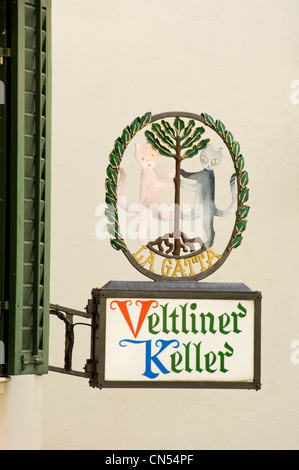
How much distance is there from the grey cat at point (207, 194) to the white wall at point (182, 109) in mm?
2978

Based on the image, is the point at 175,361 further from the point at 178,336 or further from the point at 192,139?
the point at 192,139

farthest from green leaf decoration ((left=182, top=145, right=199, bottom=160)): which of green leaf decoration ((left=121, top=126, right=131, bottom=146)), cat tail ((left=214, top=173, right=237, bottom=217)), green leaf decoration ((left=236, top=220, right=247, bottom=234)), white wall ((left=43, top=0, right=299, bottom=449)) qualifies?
white wall ((left=43, top=0, right=299, bottom=449))

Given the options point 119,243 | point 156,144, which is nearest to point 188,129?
point 156,144

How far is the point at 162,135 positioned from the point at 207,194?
0.42 meters

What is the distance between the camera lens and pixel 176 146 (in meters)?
6.32

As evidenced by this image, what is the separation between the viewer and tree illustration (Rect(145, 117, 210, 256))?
6262 millimetres

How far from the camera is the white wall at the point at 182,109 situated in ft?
30.5

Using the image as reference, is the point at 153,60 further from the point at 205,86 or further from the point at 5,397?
the point at 5,397

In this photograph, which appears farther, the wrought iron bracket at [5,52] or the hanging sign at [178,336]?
the hanging sign at [178,336]

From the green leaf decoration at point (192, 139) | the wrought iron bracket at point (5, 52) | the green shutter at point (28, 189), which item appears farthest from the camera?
the green leaf decoration at point (192, 139)

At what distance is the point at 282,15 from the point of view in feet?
31.8

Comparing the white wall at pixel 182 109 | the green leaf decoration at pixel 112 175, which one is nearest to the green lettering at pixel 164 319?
the green leaf decoration at pixel 112 175

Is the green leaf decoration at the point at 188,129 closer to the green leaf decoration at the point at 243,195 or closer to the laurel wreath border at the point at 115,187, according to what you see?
the laurel wreath border at the point at 115,187

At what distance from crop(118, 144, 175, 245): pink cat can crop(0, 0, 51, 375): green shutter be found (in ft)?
1.71
